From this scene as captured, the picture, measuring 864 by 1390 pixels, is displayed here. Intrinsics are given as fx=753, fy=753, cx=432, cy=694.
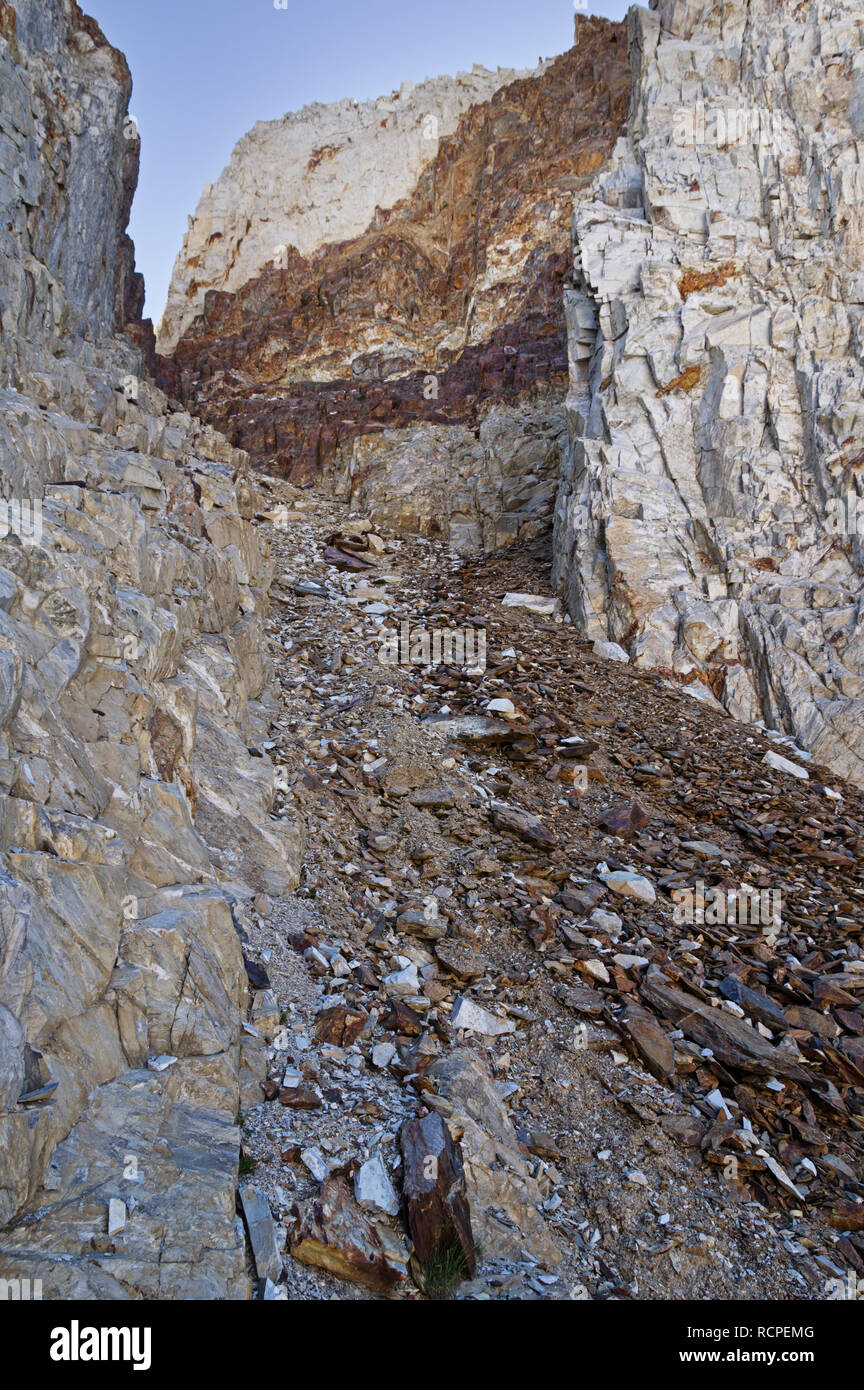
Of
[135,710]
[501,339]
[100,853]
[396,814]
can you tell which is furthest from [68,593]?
[501,339]

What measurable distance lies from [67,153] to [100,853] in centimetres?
2608

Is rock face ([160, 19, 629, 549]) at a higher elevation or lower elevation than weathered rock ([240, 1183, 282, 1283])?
higher

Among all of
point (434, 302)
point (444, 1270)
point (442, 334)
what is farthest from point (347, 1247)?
point (434, 302)

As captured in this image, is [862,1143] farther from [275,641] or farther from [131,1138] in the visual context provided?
[275,641]

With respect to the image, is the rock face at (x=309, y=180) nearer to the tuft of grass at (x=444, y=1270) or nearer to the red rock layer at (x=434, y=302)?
the red rock layer at (x=434, y=302)

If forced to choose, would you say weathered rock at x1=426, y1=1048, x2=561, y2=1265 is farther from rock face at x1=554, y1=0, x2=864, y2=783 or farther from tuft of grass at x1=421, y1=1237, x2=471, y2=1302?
rock face at x1=554, y1=0, x2=864, y2=783

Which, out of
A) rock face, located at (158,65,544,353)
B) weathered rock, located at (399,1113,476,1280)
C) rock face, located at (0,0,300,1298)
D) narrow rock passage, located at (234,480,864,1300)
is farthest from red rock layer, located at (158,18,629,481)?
weathered rock, located at (399,1113,476,1280)

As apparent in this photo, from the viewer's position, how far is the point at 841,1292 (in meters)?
4.73

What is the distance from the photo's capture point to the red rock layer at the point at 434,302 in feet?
95.5

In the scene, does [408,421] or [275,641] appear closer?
[275,641]

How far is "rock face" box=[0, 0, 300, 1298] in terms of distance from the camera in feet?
11.8

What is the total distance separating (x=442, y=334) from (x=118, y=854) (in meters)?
32.0

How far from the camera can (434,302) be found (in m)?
33.7

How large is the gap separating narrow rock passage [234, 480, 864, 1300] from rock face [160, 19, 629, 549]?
12.6 metres
